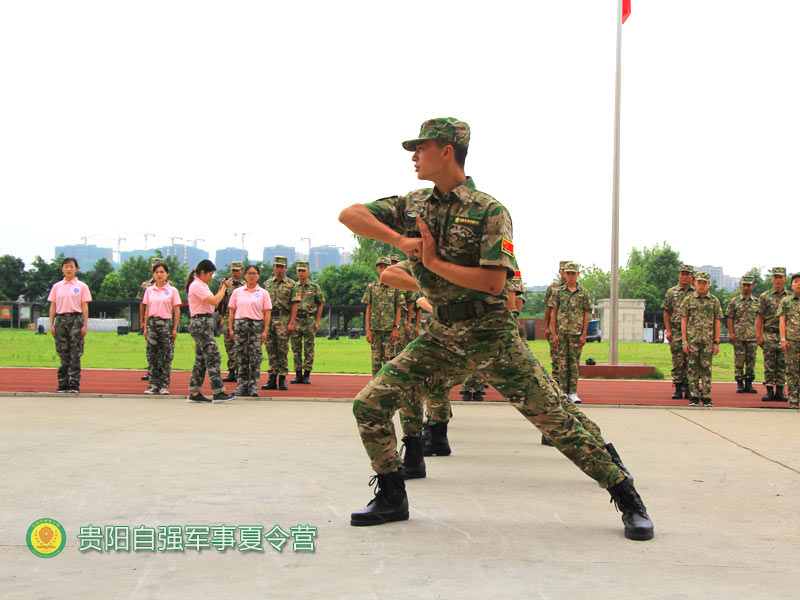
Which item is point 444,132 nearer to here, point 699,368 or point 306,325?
point 699,368

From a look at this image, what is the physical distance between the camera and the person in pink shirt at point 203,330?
10.3 meters

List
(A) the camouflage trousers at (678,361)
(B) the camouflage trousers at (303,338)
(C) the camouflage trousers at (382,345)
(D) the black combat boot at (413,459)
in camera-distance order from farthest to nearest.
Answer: (B) the camouflage trousers at (303,338)
(C) the camouflage trousers at (382,345)
(A) the camouflage trousers at (678,361)
(D) the black combat boot at (413,459)

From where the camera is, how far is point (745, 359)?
1378 centimetres

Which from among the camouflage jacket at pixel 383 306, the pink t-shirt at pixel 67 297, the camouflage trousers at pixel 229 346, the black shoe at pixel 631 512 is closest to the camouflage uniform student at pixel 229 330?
the camouflage trousers at pixel 229 346

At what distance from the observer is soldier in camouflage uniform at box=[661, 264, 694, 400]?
11578mm

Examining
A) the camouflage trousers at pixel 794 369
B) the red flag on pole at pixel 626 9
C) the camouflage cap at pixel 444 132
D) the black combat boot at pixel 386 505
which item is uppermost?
the red flag on pole at pixel 626 9

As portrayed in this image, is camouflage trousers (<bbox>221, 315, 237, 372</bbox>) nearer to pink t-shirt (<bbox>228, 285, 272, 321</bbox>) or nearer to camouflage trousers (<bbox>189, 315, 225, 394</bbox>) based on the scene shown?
pink t-shirt (<bbox>228, 285, 272, 321</bbox>)

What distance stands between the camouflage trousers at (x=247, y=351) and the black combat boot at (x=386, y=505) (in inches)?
283

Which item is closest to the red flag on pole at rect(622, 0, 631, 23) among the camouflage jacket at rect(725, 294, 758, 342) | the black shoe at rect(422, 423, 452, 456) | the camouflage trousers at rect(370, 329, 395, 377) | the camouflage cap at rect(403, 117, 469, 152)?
the camouflage jacket at rect(725, 294, 758, 342)

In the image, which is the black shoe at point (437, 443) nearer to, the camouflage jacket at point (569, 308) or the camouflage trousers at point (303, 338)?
the camouflage jacket at point (569, 308)

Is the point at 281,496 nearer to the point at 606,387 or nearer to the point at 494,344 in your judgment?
the point at 494,344

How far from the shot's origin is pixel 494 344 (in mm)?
3898

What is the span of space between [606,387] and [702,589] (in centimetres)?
1115

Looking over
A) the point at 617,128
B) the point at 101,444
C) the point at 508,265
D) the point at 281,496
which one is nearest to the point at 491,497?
the point at 281,496
